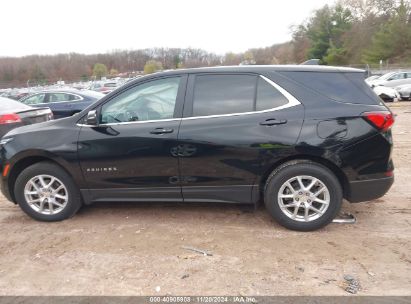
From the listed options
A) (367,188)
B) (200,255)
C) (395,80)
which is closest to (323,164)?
(367,188)

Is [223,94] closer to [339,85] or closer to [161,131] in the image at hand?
[161,131]

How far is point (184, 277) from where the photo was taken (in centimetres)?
289

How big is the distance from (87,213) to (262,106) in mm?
2470

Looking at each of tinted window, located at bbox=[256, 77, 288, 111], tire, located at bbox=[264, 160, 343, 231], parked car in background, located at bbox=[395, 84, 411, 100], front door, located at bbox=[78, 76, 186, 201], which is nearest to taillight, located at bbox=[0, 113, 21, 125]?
front door, located at bbox=[78, 76, 186, 201]

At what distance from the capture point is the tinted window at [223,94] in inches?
142

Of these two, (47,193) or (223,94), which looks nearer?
(223,94)

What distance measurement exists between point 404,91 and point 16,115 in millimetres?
17448

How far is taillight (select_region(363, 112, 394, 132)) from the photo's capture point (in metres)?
3.41

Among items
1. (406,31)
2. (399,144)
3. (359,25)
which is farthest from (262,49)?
(399,144)

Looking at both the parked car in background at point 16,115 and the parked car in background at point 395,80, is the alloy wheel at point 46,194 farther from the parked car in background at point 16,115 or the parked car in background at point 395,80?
the parked car in background at point 395,80

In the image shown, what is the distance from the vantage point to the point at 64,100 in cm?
1127

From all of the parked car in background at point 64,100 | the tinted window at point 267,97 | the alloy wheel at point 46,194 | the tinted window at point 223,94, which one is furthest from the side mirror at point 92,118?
the parked car in background at point 64,100

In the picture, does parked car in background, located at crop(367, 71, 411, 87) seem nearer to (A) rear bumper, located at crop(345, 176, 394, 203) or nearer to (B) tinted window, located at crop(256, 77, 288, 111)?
(A) rear bumper, located at crop(345, 176, 394, 203)

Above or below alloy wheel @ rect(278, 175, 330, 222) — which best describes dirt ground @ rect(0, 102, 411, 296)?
below
